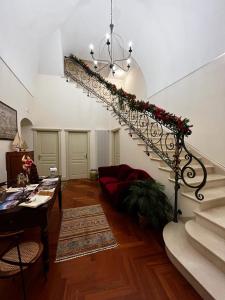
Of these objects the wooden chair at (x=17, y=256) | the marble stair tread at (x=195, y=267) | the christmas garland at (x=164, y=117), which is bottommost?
the marble stair tread at (x=195, y=267)

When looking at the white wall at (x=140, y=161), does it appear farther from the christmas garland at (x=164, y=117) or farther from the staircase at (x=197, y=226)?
the christmas garland at (x=164, y=117)

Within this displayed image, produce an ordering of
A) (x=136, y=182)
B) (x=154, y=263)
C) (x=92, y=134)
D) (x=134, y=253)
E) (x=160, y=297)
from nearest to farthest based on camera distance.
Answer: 1. (x=160, y=297)
2. (x=154, y=263)
3. (x=134, y=253)
4. (x=136, y=182)
5. (x=92, y=134)

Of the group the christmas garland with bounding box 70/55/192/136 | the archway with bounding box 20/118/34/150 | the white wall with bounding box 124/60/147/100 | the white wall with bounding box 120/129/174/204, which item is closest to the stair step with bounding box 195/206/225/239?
the white wall with bounding box 120/129/174/204

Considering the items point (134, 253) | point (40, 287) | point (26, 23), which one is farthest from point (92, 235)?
point (26, 23)

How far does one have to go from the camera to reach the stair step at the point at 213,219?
1.84 metres

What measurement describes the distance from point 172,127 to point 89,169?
483 cm

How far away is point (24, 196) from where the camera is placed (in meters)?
1.93

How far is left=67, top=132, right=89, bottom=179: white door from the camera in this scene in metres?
6.52

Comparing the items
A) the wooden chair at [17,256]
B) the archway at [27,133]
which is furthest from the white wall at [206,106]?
the archway at [27,133]

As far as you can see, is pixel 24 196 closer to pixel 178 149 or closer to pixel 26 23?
pixel 178 149

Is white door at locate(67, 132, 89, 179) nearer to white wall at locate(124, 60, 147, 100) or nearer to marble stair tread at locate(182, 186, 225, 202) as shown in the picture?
white wall at locate(124, 60, 147, 100)

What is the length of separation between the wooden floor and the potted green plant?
0.94 feet

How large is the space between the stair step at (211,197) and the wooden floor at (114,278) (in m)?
0.81

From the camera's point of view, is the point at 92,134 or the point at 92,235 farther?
the point at 92,134
